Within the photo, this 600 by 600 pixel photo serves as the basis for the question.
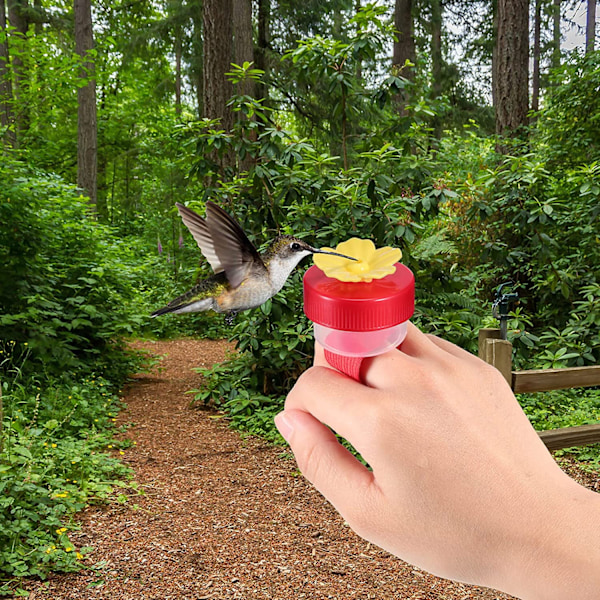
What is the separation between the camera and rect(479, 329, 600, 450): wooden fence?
309 cm

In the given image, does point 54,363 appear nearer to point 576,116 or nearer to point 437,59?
point 576,116

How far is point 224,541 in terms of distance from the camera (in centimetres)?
298

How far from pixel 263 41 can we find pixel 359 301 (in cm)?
844

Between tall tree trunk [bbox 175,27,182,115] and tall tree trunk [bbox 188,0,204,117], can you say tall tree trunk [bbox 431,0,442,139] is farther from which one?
tall tree trunk [bbox 175,27,182,115]

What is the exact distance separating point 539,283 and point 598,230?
63 centimetres

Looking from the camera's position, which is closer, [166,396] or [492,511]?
[492,511]

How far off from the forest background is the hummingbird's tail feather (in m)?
0.68

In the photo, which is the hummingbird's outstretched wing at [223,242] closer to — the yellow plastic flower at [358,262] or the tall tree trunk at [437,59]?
the yellow plastic flower at [358,262]

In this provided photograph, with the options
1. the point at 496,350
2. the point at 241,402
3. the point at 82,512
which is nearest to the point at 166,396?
the point at 241,402

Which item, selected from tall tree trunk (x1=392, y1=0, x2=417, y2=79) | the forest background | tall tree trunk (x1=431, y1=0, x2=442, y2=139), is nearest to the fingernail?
the forest background

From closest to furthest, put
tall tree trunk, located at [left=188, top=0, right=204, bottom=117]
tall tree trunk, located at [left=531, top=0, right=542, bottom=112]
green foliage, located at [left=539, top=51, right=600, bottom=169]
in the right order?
green foliage, located at [left=539, top=51, right=600, bottom=169] < tall tree trunk, located at [left=188, top=0, right=204, bottom=117] < tall tree trunk, located at [left=531, top=0, right=542, bottom=112]

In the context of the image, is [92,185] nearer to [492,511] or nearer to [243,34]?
[243,34]

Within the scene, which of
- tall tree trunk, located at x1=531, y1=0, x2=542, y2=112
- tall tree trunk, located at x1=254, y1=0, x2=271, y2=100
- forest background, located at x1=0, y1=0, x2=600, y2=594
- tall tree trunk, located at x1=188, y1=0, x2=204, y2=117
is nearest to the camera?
forest background, located at x1=0, y1=0, x2=600, y2=594

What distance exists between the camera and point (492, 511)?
0.55m
